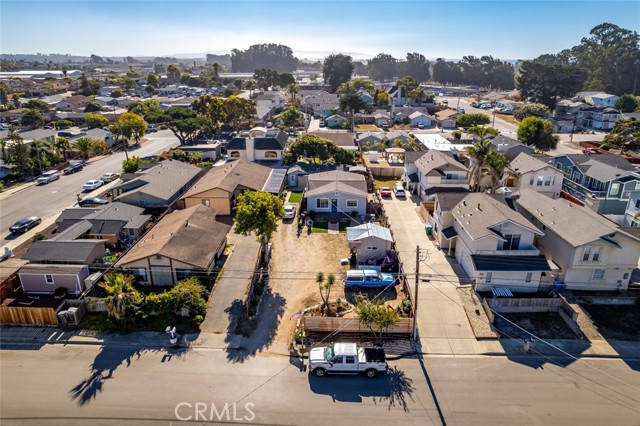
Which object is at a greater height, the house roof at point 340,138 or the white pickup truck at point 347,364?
the house roof at point 340,138

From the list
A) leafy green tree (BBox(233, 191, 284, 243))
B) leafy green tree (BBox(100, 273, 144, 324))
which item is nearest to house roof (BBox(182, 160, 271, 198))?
leafy green tree (BBox(233, 191, 284, 243))

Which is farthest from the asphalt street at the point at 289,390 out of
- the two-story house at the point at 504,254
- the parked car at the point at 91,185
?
the parked car at the point at 91,185

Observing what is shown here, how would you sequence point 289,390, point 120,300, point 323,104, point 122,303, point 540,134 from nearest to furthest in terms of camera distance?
point 289,390 → point 120,300 → point 122,303 → point 540,134 → point 323,104

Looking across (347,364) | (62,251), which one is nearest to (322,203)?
(347,364)

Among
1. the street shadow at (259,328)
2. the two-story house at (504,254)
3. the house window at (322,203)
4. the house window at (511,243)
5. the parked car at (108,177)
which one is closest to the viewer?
the street shadow at (259,328)

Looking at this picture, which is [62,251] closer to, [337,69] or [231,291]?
[231,291]

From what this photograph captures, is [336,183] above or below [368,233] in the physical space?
above

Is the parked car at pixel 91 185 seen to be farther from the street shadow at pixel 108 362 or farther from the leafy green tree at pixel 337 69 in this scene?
the leafy green tree at pixel 337 69
